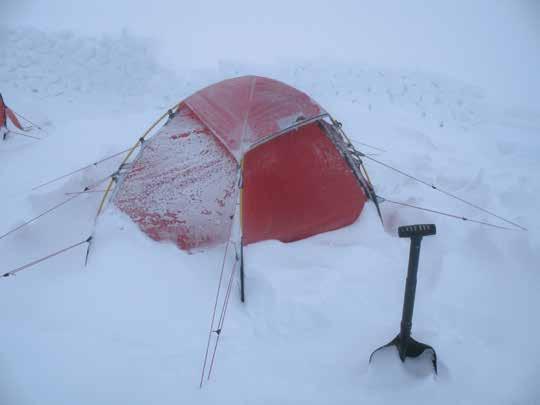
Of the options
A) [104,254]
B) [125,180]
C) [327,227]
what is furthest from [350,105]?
[104,254]

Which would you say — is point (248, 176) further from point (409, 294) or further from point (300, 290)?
point (409, 294)

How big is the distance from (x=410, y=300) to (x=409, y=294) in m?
0.03

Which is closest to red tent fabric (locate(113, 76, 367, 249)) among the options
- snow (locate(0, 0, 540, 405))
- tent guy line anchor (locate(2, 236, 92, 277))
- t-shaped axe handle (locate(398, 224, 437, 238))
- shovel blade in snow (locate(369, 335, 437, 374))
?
snow (locate(0, 0, 540, 405))

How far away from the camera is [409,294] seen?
201 centimetres

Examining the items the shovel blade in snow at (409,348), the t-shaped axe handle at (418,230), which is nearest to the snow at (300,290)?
the shovel blade in snow at (409,348)

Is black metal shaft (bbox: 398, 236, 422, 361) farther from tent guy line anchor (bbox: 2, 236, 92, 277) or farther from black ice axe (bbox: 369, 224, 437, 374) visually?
tent guy line anchor (bbox: 2, 236, 92, 277)

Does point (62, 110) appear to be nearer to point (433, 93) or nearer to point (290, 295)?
point (290, 295)

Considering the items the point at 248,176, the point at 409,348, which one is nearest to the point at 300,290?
the point at 409,348

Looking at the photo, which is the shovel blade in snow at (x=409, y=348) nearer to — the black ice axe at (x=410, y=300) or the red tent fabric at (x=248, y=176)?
the black ice axe at (x=410, y=300)

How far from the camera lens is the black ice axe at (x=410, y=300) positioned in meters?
1.84

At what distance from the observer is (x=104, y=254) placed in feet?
9.29

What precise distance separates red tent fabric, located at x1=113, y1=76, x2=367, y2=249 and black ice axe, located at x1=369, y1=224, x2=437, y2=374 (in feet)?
3.90

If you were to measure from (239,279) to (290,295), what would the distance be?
0.41m

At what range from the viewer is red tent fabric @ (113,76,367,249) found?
2930 millimetres
